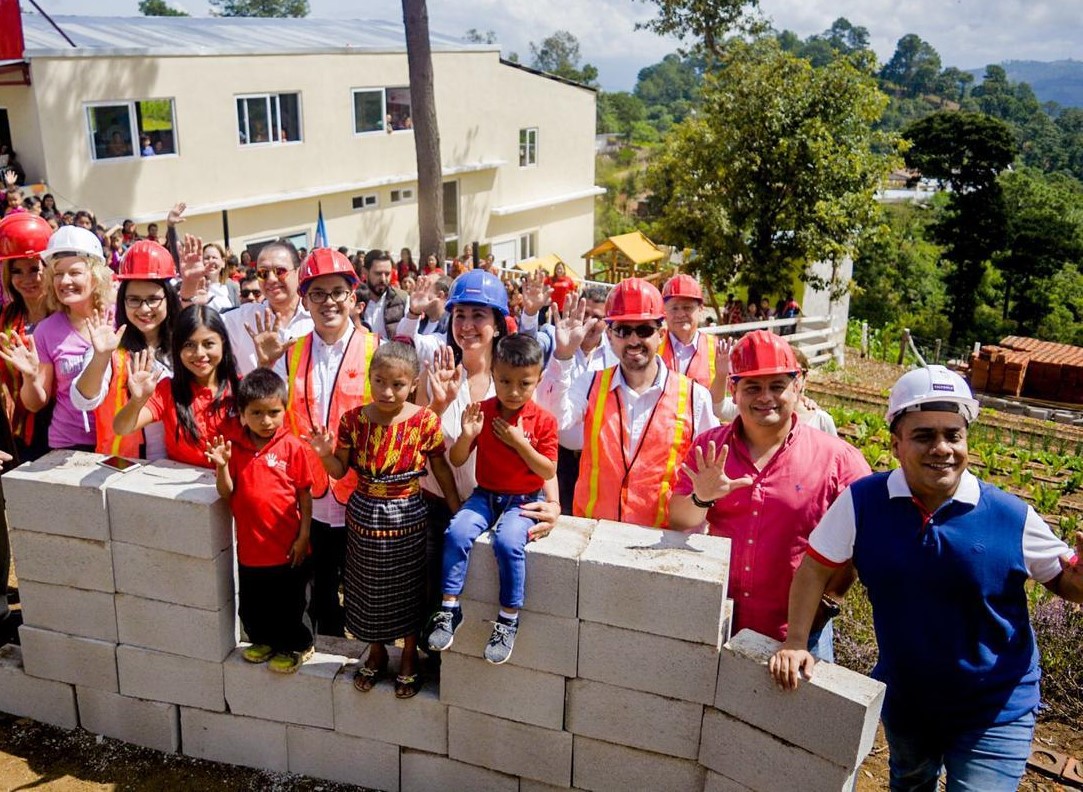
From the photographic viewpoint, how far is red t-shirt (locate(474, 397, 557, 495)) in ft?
12.3

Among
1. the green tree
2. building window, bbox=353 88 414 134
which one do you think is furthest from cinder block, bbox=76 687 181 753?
building window, bbox=353 88 414 134

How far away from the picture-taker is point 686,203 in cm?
1917

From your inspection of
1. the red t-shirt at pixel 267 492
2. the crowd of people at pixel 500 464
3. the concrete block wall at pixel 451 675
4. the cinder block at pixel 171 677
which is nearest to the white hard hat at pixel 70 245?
the crowd of people at pixel 500 464

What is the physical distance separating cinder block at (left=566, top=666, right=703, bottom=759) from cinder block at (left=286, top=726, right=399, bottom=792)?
971 mm

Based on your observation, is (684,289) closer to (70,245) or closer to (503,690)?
(503,690)

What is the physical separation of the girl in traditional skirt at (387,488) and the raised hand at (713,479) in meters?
1.12

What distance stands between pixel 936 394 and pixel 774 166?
52.2 feet

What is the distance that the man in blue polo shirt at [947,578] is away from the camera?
3.03 m

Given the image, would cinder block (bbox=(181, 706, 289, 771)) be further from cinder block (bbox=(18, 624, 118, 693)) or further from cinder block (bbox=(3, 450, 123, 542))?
cinder block (bbox=(3, 450, 123, 542))

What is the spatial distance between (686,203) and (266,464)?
16.5 metres

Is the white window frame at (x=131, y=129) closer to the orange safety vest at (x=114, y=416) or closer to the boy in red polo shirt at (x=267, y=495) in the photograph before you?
the orange safety vest at (x=114, y=416)

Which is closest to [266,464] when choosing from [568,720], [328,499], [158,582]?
[328,499]

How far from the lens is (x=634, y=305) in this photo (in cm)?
429

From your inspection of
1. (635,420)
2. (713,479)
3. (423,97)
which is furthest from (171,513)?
(423,97)
